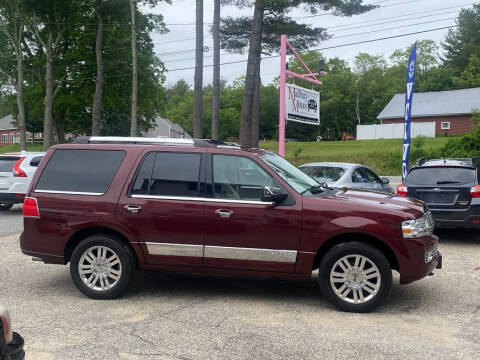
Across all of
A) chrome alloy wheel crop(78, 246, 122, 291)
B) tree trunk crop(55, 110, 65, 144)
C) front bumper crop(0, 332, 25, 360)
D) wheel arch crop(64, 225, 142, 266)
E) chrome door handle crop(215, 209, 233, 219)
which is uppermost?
tree trunk crop(55, 110, 65, 144)

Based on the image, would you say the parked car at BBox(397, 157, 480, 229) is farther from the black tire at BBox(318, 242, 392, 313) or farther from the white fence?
the white fence

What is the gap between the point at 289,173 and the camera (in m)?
6.18

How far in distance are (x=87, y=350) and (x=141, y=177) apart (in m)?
2.20

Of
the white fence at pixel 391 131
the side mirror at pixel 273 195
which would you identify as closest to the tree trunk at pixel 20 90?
the side mirror at pixel 273 195

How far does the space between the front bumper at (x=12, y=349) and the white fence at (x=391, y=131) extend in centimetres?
5381

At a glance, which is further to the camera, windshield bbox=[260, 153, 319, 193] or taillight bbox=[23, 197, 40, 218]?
taillight bbox=[23, 197, 40, 218]

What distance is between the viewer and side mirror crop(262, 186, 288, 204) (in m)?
5.52

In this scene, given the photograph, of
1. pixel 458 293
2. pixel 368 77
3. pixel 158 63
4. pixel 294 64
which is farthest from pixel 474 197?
pixel 368 77

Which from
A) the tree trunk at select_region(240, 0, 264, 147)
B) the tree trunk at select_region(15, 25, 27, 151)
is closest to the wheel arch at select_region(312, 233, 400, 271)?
the tree trunk at select_region(240, 0, 264, 147)

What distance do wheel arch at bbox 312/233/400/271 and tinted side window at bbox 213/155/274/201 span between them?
91 centimetres

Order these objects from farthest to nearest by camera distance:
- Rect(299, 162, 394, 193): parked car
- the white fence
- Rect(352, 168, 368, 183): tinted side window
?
1. the white fence
2. Rect(352, 168, 368, 183): tinted side window
3. Rect(299, 162, 394, 193): parked car

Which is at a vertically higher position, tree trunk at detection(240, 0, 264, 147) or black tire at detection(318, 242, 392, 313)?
tree trunk at detection(240, 0, 264, 147)

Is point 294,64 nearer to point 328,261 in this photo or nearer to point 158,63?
point 158,63

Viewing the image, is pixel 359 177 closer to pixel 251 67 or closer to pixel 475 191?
pixel 475 191
